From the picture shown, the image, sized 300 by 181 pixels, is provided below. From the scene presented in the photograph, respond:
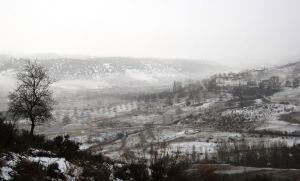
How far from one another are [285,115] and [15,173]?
159 metres

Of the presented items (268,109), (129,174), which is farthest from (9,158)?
(268,109)

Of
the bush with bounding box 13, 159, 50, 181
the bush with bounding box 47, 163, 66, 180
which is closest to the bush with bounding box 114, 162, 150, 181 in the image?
the bush with bounding box 47, 163, 66, 180

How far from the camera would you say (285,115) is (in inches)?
6314

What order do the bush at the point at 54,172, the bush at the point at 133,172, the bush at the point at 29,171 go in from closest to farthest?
1. the bush at the point at 29,171
2. the bush at the point at 54,172
3. the bush at the point at 133,172

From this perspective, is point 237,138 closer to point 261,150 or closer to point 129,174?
point 261,150

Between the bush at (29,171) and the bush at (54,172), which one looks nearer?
the bush at (29,171)

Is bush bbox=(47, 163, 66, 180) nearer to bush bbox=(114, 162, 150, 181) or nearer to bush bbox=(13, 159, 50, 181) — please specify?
bush bbox=(13, 159, 50, 181)

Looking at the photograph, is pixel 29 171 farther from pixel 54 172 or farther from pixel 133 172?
pixel 133 172

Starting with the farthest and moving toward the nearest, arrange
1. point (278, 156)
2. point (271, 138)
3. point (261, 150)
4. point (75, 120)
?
point (75, 120) → point (271, 138) → point (261, 150) → point (278, 156)

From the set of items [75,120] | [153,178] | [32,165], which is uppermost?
[32,165]

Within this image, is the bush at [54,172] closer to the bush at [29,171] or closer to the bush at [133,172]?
the bush at [29,171]

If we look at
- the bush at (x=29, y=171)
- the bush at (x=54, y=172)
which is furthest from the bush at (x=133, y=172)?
the bush at (x=29, y=171)

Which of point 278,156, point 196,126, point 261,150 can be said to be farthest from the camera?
point 196,126

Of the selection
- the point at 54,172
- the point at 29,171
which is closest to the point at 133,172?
the point at 54,172
